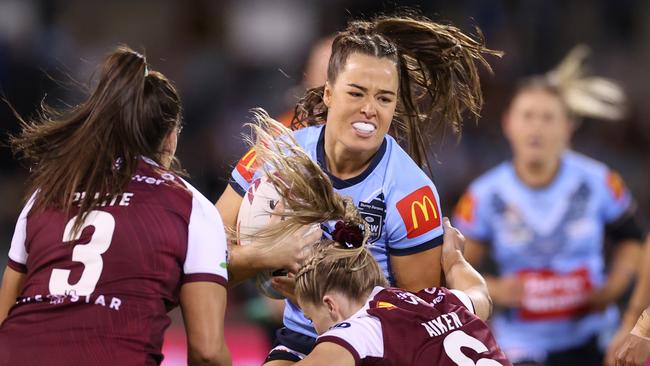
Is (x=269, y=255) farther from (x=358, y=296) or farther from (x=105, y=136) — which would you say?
(x=105, y=136)

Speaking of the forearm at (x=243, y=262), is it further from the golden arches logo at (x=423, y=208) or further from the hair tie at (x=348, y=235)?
the golden arches logo at (x=423, y=208)

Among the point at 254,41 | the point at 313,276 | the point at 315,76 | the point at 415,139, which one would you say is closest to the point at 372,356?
the point at 313,276

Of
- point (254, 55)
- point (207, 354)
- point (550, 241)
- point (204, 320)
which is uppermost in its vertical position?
point (254, 55)

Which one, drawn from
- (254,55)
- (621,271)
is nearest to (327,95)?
(621,271)

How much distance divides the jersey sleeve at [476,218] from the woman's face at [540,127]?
1.22ft

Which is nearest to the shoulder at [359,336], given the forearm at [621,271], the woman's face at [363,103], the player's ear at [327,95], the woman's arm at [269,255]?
the woman's arm at [269,255]

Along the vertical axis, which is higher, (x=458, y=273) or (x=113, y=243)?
(x=113, y=243)

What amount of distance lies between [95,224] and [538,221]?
4.25 meters

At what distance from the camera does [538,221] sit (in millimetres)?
7496

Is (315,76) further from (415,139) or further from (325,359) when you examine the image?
(325,359)

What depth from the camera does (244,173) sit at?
468 cm

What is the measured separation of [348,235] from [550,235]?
3480 mm

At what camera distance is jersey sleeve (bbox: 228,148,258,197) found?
184 inches

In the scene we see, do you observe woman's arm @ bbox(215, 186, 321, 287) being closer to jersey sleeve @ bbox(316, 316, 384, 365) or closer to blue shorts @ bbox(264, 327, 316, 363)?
blue shorts @ bbox(264, 327, 316, 363)
